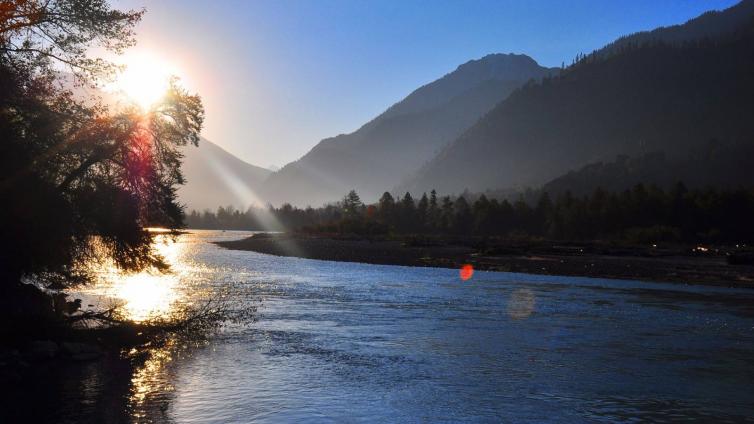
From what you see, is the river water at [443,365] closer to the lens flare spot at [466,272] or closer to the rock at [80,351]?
the rock at [80,351]

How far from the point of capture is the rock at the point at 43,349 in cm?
2364

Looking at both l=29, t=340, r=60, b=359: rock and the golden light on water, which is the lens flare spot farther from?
l=29, t=340, r=60, b=359: rock

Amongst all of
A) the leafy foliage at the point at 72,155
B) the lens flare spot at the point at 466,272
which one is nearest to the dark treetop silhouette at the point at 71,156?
the leafy foliage at the point at 72,155

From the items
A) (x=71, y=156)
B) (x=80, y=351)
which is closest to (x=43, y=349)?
(x=80, y=351)

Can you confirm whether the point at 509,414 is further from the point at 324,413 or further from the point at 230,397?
the point at 230,397

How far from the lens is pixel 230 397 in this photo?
1978 cm

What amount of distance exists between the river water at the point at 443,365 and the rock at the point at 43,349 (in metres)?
2.10

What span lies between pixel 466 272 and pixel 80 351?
187 ft

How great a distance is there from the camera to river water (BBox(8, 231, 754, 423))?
1888cm

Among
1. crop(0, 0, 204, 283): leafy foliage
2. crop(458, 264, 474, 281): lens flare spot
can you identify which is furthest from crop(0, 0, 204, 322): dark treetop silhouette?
crop(458, 264, 474, 281): lens flare spot

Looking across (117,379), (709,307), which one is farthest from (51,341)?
(709,307)

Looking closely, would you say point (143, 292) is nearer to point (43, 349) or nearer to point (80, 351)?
point (80, 351)

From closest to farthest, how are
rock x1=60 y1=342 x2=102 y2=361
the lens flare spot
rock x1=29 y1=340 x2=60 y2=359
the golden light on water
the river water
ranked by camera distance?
the river water < rock x1=29 y1=340 x2=60 y2=359 < rock x1=60 y1=342 x2=102 y2=361 < the golden light on water < the lens flare spot

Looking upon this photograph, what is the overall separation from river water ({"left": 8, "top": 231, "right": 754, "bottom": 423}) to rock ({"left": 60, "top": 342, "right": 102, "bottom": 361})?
104 centimetres
